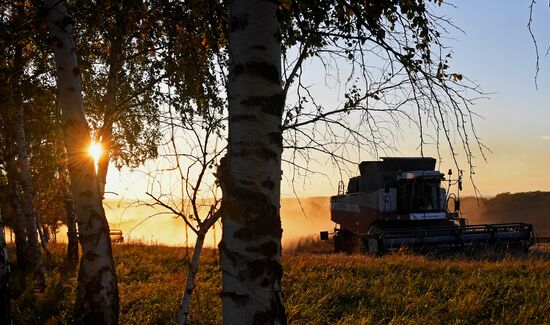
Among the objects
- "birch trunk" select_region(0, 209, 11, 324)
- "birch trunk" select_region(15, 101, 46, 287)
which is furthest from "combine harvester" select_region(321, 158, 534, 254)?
"birch trunk" select_region(0, 209, 11, 324)

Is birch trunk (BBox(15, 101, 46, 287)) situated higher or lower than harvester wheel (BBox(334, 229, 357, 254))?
higher

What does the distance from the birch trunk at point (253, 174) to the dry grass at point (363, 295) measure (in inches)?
103

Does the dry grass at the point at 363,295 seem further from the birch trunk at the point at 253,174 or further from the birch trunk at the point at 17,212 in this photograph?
the birch trunk at the point at 253,174

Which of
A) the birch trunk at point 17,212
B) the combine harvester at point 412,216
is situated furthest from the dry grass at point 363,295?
the combine harvester at point 412,216

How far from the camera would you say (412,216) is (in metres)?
17.5

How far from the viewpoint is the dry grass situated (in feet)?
19.1

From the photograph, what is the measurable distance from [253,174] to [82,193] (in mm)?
3624

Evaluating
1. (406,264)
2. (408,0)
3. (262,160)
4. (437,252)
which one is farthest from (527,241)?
(262,160)

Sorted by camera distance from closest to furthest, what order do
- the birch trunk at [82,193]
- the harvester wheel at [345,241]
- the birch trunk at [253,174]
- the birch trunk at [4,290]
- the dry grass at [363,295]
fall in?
the birch trunk at [253,174] → the birch trunk at [4,290] → the birch trunk at [82,193] → the dry grass at [363,295] → the harvester wheel at [345,241]

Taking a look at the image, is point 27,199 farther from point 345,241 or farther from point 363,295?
point 345,241

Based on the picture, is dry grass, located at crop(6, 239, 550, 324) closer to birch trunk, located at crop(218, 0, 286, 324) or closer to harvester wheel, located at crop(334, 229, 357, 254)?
birch trunk, located at crop(218, 0, 286, 324)

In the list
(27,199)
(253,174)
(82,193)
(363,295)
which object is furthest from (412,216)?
(253,174)

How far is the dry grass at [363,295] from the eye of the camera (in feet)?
19.1

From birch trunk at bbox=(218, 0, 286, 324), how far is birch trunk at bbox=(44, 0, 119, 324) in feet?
11.1
